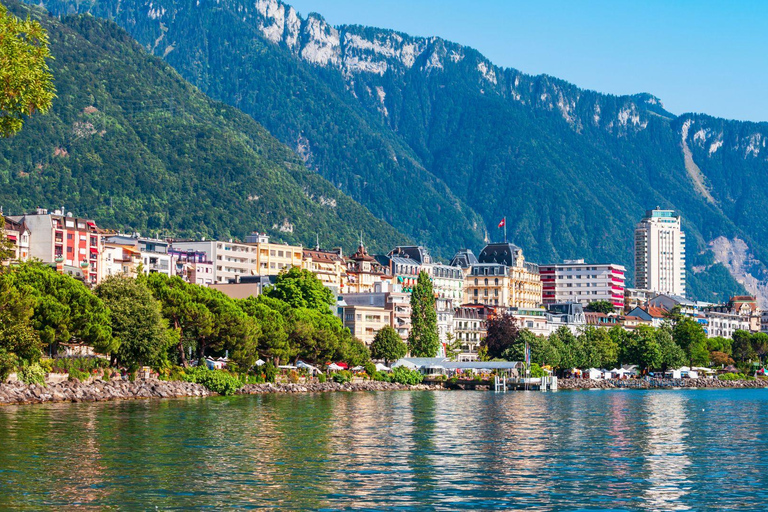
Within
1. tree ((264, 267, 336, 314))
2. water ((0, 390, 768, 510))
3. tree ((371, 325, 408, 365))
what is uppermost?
tree ((264, 267, 336, 314))

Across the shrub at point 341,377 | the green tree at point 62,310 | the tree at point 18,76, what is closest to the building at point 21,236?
the shrub at point 341,377

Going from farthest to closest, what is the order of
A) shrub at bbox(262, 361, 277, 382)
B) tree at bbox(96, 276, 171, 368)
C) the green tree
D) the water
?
shrub at bbox(262, 361, 277, 382) < tree at bbox(96, 276, 171, 368) < the green tree < the water

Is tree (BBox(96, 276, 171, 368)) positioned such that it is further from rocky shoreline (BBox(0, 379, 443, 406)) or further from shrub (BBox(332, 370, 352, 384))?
shrub (BBox(332, 370, 352, 384))

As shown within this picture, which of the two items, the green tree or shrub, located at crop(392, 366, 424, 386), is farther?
shrub, located at crop(392, 366, 424, 386)

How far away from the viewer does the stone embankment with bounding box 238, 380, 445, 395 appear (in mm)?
137750

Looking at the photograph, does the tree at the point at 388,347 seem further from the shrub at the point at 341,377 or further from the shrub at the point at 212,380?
the shrub at the point at 212,380

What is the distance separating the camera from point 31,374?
103125mm

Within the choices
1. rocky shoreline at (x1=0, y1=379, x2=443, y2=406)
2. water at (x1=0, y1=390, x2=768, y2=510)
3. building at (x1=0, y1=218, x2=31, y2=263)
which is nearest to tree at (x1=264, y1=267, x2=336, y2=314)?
rocky shoreline at (x1=0, y1=379, x2=443, y2=406)

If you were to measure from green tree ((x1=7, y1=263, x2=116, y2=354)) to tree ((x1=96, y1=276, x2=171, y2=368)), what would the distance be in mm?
3040

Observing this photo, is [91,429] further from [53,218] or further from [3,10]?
[53,218]

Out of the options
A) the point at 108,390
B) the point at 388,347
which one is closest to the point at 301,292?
the point at 388,347

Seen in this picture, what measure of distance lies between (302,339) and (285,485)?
109m

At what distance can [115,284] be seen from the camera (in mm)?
120938

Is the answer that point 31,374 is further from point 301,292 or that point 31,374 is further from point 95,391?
point 301,292
